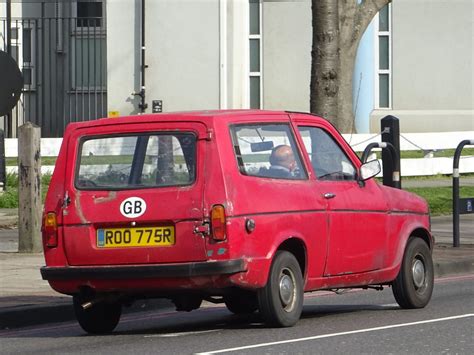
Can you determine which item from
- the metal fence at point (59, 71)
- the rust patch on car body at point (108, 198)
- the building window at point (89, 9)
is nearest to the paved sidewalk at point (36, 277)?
the rust patch on car body at point (108, 198)

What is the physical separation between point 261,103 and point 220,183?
1114 inches

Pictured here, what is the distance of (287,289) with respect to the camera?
1025 centimetres

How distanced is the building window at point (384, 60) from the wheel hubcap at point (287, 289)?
27905 millimetres

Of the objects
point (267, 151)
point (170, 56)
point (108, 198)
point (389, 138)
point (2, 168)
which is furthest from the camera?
point (170, 56)

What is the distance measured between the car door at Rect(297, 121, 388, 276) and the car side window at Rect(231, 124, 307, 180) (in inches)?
8.5

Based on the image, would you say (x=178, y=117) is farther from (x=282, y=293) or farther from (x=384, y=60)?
(x=384, y=60)

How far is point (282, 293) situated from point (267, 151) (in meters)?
1.12

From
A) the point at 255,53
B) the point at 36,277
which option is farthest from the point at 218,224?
the point at 255,53

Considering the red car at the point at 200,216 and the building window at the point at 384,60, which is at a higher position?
the building window at the point at 384,60

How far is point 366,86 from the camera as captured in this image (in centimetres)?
3622

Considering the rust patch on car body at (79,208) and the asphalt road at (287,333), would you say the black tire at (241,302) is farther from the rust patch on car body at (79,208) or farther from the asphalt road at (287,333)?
the rust patch on car body at (79,208)

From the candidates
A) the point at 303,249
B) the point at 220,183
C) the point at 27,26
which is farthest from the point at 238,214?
the point at 27,26

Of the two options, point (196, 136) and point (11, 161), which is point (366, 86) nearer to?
point (11, 161)

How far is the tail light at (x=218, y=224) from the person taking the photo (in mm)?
9742
